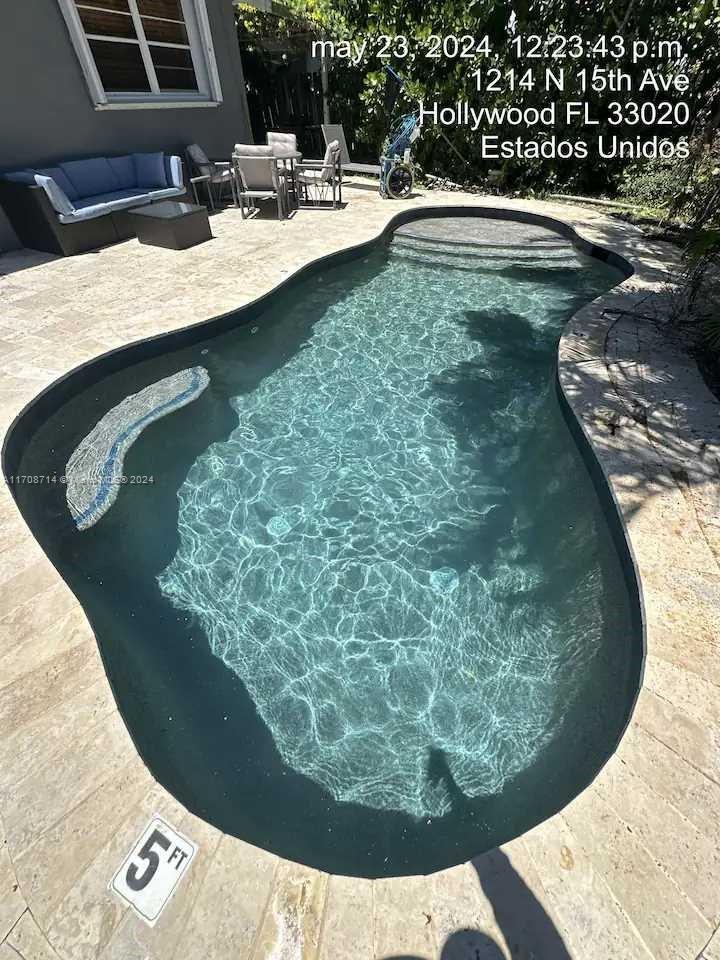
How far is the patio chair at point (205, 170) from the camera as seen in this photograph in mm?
9742

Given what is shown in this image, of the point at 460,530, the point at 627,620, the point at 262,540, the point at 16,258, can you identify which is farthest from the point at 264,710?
the point at 16,258

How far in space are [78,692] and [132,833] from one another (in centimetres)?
80

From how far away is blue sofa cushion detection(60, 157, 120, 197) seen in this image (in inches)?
Answer: 311

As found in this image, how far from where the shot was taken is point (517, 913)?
1791 millimetres

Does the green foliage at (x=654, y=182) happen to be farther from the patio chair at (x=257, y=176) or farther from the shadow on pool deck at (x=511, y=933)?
the shadow on pool deck at (x=511, y=933)

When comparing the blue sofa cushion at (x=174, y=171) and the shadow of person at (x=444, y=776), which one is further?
the blue sofa cushion at (x=174, y=171)

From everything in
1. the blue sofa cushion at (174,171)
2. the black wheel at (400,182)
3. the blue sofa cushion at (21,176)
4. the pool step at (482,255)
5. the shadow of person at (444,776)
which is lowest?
the shadow of person at (444,776)

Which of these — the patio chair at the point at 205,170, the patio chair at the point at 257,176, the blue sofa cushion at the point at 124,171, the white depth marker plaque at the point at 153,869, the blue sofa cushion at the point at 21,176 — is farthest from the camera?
the patio chair at the point at 205,170

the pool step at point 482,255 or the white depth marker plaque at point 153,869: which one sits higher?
the white depth marker plaque at point 153,869

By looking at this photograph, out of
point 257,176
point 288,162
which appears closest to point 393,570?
point 257,176

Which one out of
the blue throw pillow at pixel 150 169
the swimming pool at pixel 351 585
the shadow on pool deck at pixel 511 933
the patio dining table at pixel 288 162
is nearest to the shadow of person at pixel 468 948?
the shadow on pool deck at pixel 511 933

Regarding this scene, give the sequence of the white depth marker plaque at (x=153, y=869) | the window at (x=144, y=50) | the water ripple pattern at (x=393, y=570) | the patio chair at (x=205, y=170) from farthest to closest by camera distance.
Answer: the patio chair at (x=205, y=170)
the window at (x=144, y=50)
the water ripple pattern at (x=393, y=570)
the white depth marker plaque at (x=153, y=869)

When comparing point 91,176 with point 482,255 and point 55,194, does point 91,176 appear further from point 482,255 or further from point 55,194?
point 482,255

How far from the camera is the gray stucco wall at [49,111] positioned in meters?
7.02
